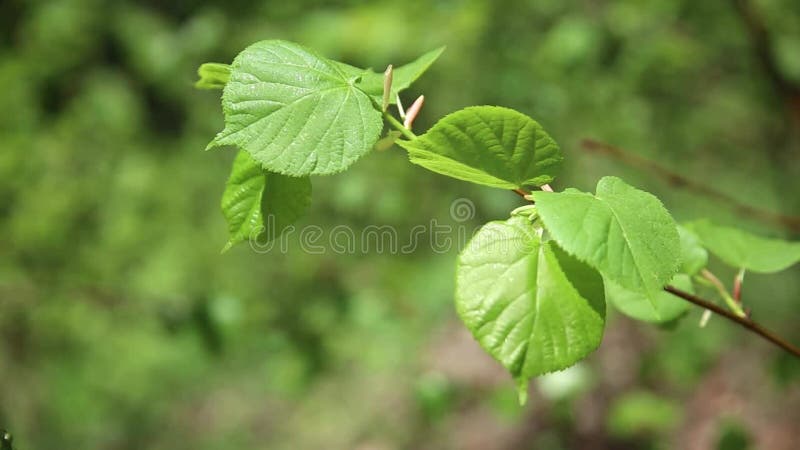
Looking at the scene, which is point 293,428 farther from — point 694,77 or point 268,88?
point 268,88

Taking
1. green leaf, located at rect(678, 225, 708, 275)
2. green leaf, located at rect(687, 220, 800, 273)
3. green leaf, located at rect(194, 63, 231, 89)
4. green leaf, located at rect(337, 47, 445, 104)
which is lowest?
green leaf, located at rect(687, 220, 800, 273)

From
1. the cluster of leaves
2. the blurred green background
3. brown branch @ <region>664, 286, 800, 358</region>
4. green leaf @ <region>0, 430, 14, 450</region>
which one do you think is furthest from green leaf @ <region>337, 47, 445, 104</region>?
the blurred green background

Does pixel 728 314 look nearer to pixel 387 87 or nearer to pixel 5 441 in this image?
pixel 387 87

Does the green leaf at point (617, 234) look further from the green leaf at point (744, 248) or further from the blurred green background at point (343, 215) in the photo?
the blurred green background at point (343, 215)

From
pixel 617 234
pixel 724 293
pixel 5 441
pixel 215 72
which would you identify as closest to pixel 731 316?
pixel 724 293

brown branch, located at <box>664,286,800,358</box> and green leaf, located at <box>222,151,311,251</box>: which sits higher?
green leaf, located at <box>222,151,311,251</box>

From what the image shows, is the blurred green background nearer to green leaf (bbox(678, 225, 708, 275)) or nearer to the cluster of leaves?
green leaf (bbox(678, 225, 708, 275))
